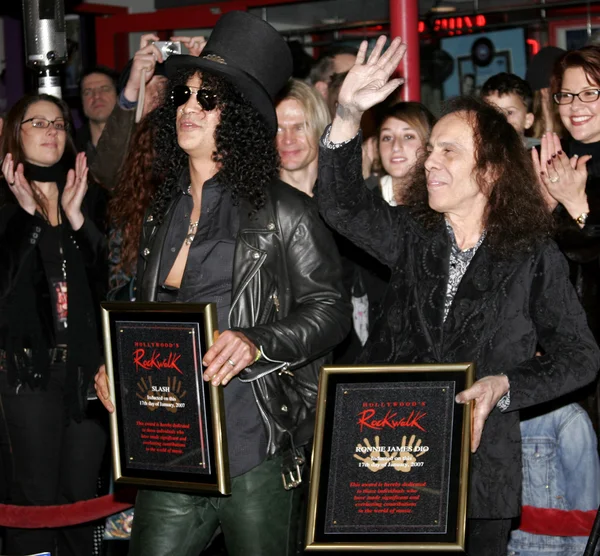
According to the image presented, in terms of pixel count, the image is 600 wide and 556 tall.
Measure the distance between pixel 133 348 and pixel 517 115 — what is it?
11.1 feet

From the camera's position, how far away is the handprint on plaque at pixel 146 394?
3.55 m

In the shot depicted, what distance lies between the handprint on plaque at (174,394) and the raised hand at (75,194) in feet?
6.82

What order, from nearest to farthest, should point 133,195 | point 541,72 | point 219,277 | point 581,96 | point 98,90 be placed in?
1. point 219,277
2. point 581,96
3. point 133,195
4. point 541,72
5. point 98,90

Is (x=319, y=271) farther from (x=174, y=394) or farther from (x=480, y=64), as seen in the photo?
(x=480, y=64)

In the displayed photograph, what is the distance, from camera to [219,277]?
365 cm

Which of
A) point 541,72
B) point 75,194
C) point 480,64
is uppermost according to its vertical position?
point 480,64

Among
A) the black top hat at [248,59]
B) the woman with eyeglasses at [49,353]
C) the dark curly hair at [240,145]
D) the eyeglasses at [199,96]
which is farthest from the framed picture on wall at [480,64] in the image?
the eyeglasses at [199,96]

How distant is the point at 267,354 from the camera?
3.45m

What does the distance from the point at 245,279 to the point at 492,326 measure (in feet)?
2.78

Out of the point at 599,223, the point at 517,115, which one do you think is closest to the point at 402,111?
the point at 517,115

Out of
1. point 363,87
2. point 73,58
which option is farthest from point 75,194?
point 73,58

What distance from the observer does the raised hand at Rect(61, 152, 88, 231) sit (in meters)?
5.35

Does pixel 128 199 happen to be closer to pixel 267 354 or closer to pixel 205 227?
pixel 205 227

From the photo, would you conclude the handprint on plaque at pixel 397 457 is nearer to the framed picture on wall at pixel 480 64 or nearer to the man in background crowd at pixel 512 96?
the man in background crowd at pixel 512 96
